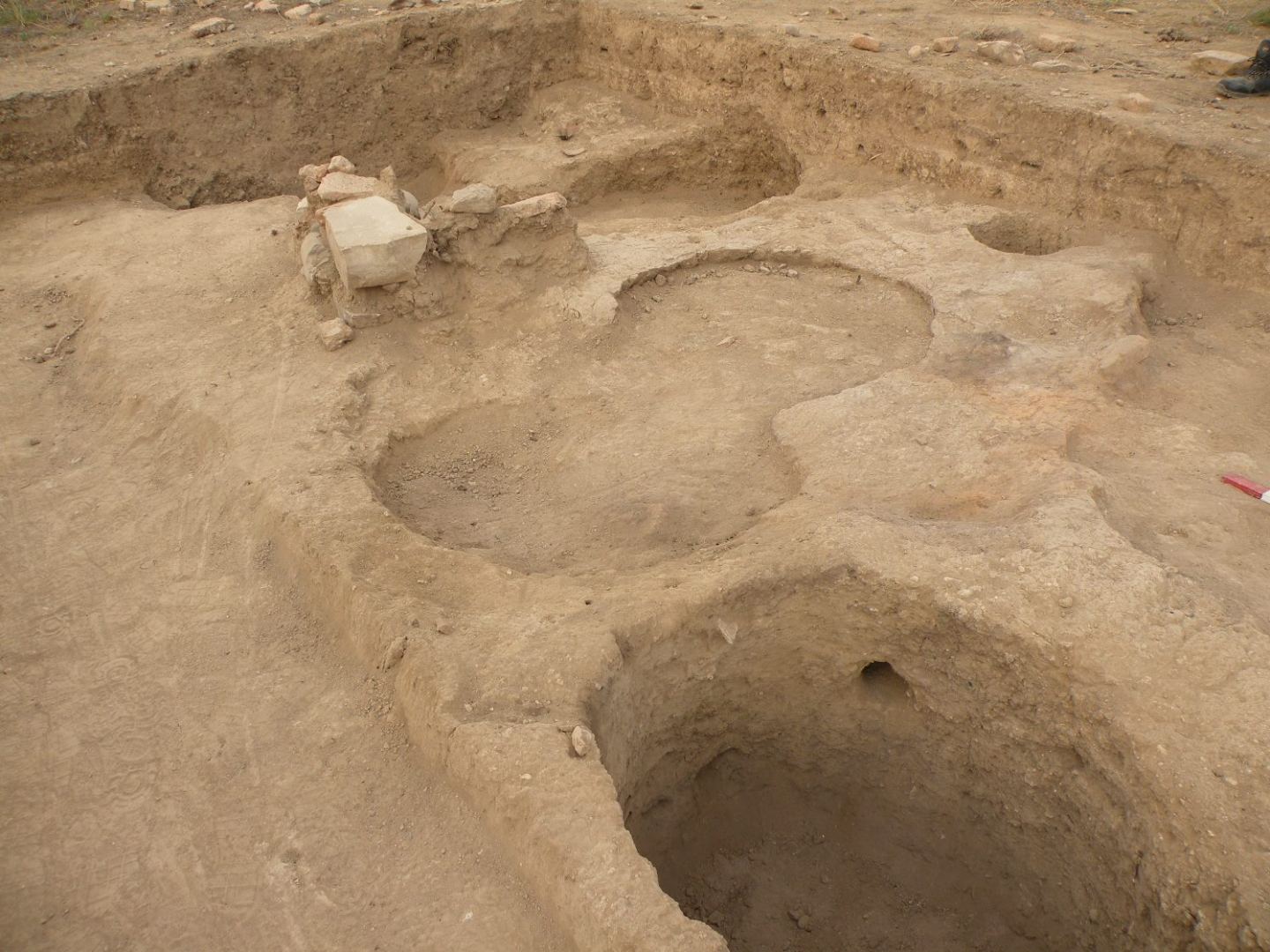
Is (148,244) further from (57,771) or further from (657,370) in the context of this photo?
(57,771)

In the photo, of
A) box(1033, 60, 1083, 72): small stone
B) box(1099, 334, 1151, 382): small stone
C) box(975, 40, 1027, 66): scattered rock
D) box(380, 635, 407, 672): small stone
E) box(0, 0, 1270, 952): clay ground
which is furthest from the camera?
box(975, 40, 1027, 66): scattered rock

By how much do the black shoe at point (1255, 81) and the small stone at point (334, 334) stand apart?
20.9ft

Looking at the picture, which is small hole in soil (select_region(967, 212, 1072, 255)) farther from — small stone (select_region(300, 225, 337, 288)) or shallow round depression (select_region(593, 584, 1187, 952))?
small stone (select_region(300, 225, 337, 288))

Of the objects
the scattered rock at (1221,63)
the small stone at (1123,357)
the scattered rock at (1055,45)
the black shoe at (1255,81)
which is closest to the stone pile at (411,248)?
the small stone at (1123,357)

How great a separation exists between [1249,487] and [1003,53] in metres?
4.77

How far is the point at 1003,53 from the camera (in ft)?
26.2

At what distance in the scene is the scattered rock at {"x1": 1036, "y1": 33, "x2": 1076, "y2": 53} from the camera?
828 centimetres

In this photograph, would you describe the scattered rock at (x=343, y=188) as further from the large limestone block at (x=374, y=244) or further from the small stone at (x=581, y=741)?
the small stone at (x=581, y=741)

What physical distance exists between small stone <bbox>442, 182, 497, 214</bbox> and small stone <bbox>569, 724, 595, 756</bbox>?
3792 millimetres

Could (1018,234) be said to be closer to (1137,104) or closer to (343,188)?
(1137,104)

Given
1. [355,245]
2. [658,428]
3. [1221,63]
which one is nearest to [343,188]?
[355,245]

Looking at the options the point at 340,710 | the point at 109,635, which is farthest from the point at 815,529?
the point at 109,635

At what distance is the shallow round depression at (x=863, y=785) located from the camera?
13.1 feet

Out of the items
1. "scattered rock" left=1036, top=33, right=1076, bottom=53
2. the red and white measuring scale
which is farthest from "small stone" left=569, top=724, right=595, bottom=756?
"scattered rock" left=1036, top=33, right=1076, bottom=53
